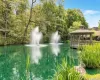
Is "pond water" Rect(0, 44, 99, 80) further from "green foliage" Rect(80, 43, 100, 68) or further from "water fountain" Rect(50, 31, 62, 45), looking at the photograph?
"water fountain" Rect(50, 31, 62, 45)

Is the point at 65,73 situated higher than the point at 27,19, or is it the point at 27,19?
the point at 27,19

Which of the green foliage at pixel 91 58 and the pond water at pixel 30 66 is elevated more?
the green foliage at pixel 91 58

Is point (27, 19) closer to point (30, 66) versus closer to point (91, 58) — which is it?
point (30, 66)

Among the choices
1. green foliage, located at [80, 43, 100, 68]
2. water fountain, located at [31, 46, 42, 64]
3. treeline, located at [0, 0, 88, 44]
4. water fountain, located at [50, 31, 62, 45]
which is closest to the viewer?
green foliage, located at [80, 43, 100, 68]

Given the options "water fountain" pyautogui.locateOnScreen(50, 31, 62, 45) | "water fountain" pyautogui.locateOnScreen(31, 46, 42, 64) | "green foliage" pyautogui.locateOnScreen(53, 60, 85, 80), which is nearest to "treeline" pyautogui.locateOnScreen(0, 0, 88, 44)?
"water fountain" pyautogui.locateOnScreen(50, 31, 62, 45)

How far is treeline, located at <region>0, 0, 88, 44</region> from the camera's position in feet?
132

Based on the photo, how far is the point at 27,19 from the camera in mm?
43844

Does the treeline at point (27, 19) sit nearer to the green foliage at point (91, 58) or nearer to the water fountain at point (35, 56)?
the water fountain at point (35, 56)

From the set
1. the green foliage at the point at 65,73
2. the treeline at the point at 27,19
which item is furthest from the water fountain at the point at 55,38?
the green foliage at the point at 65,73

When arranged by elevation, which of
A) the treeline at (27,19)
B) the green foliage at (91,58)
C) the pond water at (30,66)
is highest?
the treeline at (27,19)

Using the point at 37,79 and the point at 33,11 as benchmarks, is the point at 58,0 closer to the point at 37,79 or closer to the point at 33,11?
the point at 33,11

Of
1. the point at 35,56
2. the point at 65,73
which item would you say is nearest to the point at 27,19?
the point at 35,56

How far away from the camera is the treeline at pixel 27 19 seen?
40.3m

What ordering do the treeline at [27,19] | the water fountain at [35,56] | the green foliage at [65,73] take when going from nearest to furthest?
the green foliage at [65,73], the water fountain at [35,56], the treeline at [27,19]
